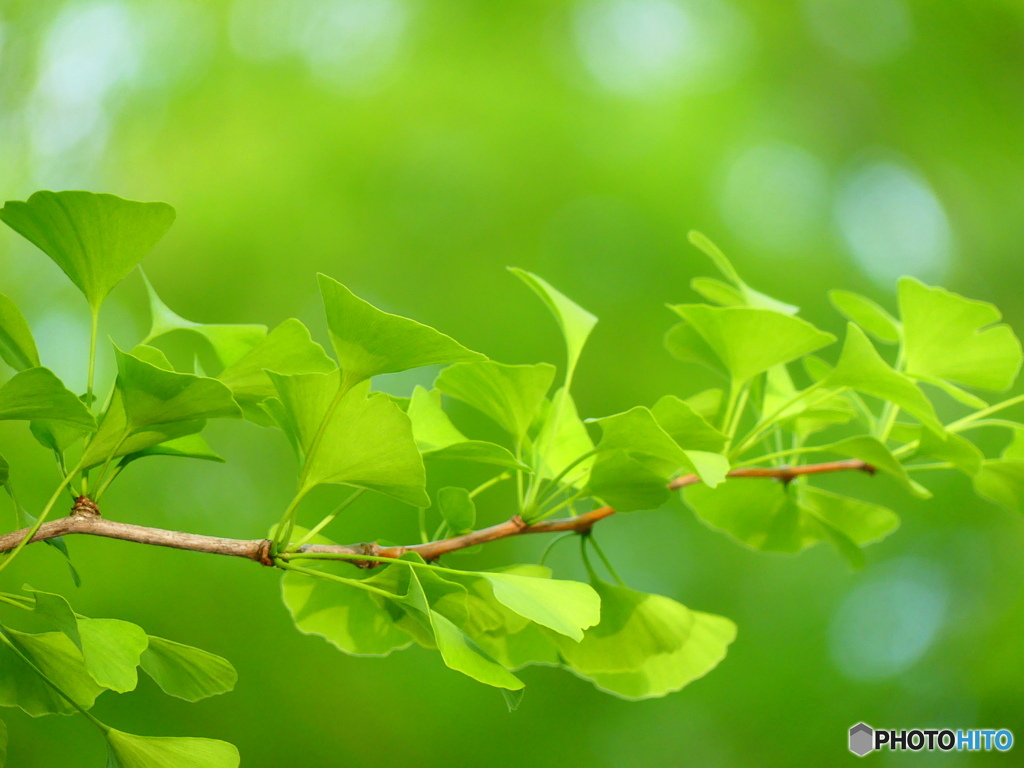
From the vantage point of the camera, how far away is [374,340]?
16 centimetres

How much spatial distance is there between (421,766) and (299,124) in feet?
3.47

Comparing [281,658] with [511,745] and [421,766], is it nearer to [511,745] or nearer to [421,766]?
[421,766]

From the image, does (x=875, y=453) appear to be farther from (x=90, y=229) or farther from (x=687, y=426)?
(x=90, y=229)

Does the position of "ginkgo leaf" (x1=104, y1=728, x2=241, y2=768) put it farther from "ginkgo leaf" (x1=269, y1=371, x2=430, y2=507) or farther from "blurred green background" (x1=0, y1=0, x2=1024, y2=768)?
"blurred green background" (x1=0, y1=0, x2=1024, y2=768)

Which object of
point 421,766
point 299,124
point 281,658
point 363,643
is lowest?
point 421,766

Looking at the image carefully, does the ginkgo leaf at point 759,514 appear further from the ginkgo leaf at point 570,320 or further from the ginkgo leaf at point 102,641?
the ginkgo leaf at point 102,641

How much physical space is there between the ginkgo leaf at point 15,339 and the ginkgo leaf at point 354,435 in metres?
0.06

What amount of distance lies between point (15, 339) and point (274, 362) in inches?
2.1

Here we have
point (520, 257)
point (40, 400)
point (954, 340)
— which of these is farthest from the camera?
point (520, 257)

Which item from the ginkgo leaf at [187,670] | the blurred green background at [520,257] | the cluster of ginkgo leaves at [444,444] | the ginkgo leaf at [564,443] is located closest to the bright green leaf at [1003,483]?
the cluster of ginkgo leaves at [444,444]

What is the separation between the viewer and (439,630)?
16 centimetres

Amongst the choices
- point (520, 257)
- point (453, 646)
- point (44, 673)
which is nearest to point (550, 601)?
point (453, 646)

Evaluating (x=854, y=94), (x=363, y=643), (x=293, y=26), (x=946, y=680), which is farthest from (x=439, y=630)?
(x=854, y=94)

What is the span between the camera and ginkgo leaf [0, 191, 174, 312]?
0.53 ft
